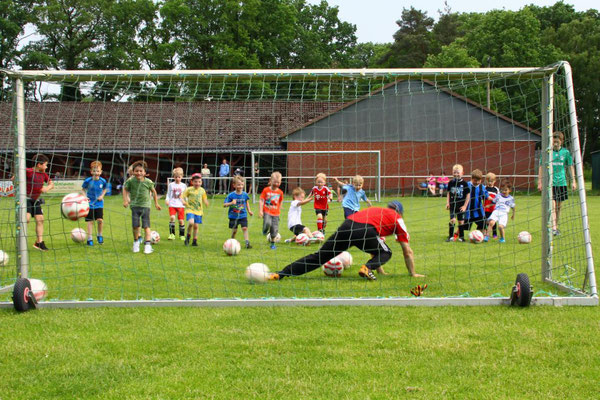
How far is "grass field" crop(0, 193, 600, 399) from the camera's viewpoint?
3660 millimetres

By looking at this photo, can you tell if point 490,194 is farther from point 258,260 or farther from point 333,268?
point 333,268

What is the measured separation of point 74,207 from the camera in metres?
7.89

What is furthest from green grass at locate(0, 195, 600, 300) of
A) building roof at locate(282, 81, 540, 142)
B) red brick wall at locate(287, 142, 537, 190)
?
red brick wall at locate(287, 142, 537, 190)

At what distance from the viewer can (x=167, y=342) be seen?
4629 mm

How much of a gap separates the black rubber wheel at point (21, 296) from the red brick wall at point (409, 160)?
668 inches

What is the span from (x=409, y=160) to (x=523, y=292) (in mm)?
20063

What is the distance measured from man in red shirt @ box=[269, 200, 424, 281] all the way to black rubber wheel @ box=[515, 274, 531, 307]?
5.14ft

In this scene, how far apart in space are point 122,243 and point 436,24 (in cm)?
6046

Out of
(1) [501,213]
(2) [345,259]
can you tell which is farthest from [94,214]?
(1) [501,213]

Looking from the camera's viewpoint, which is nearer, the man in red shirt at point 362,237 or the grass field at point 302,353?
the grass field at point 302,353

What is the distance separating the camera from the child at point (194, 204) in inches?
420

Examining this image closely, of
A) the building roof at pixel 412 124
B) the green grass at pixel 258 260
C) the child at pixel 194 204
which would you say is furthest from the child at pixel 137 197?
the building roof at pixel 412 124

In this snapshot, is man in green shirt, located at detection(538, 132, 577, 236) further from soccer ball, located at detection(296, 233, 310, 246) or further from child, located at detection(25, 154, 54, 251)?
child, located at detection(25, 154, 54, 251)

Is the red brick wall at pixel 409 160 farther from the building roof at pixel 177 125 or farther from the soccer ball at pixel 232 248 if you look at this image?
the soccer ball at pixel 232 248
